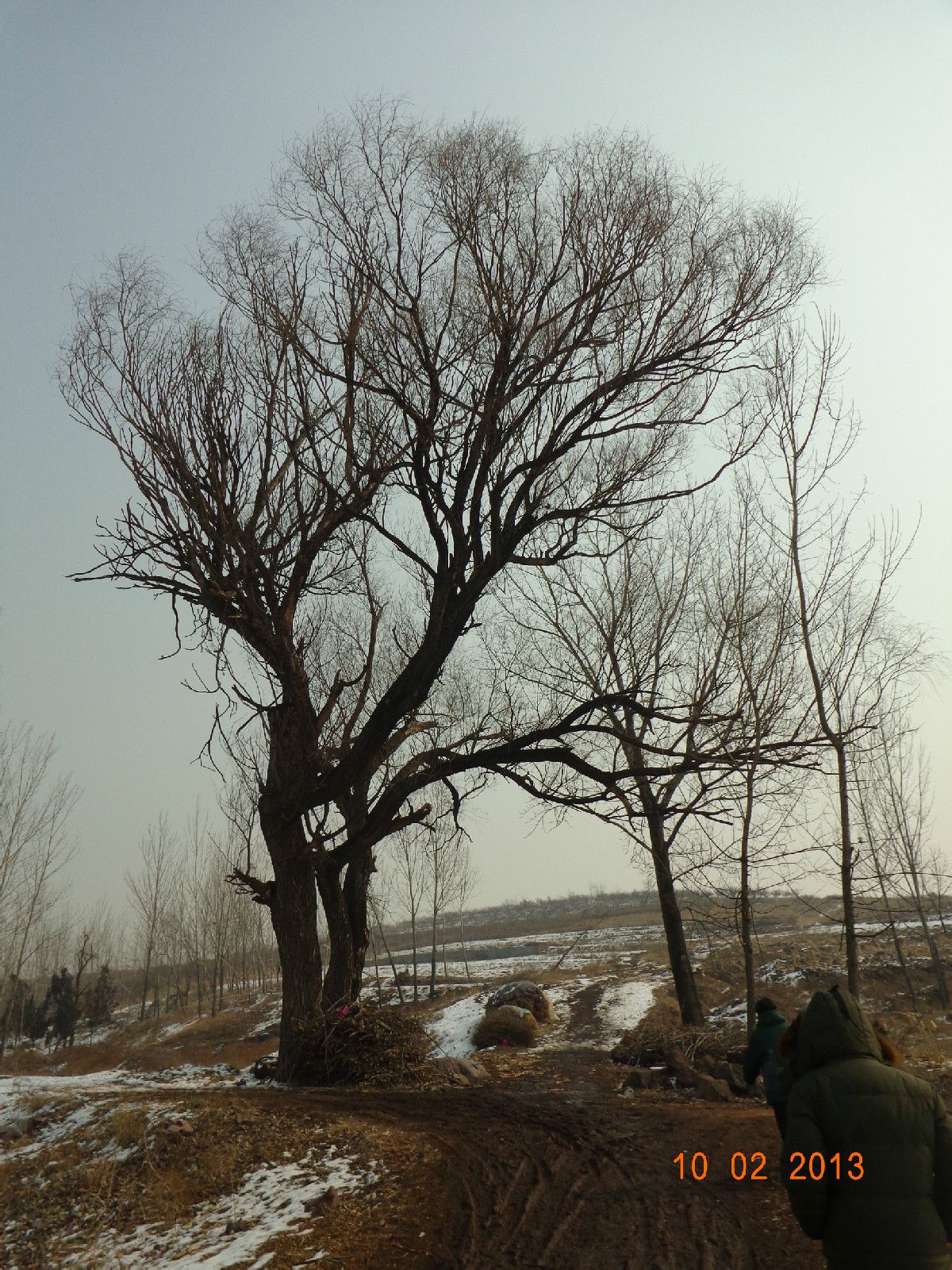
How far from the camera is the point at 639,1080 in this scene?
9.05 meters

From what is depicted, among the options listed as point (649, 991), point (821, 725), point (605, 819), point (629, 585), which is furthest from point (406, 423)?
point (649, 991)

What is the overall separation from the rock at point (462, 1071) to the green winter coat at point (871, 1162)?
7.87 m

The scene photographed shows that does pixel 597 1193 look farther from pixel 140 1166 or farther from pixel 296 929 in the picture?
pixel 296 929

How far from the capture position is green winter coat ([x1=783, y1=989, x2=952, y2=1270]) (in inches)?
98.3

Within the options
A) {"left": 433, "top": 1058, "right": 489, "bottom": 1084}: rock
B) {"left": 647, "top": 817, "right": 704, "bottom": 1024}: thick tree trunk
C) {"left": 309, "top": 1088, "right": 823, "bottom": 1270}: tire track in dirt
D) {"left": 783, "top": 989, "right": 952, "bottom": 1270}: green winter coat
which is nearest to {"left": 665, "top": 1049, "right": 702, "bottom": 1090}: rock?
{"left": 309, "top": 1088, "right": 823, "bottom": 1270}: tire track in dirt

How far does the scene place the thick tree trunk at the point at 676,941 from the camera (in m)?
13.7

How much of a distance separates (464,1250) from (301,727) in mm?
6177

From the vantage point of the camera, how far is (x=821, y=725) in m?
8.93

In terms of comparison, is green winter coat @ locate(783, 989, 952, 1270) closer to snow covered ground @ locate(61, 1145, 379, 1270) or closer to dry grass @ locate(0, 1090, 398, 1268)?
snow covered ground @ locate(61, 1145, 379, 1270)

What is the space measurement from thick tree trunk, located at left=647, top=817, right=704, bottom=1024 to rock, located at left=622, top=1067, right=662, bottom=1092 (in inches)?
180

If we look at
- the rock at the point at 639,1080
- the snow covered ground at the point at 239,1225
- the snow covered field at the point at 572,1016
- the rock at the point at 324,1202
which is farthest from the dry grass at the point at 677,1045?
the rock at the point at 324,1202

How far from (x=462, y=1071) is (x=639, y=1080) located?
7.26 ft

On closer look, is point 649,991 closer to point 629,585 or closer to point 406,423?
point 629,585

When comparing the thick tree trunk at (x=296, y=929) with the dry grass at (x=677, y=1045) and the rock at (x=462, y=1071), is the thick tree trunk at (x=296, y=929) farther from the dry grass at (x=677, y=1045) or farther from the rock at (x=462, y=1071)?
the dry grass at (x=677, y=1045)
